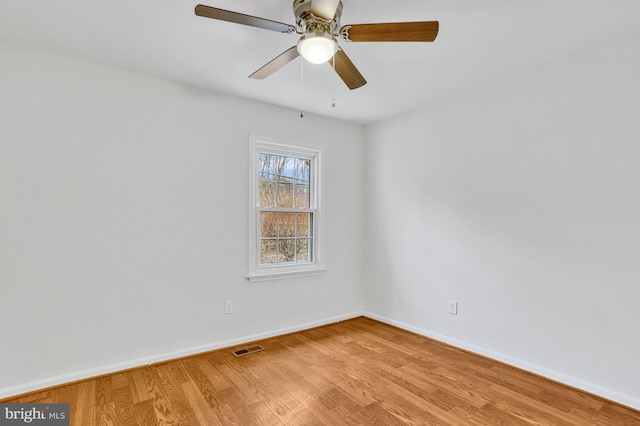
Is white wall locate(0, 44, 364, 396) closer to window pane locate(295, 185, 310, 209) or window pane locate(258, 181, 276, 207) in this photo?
window pane locate(258, 181, 276, 207)

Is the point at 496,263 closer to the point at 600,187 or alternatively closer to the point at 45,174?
the point at 600,187

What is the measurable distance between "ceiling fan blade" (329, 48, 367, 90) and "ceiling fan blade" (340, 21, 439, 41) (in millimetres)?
135

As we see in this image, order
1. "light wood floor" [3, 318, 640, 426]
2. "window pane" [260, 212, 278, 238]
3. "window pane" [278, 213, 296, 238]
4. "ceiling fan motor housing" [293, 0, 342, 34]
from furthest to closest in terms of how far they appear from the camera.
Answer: "window pane" [278, 213, 296, 238], "window pane" [260, 212, 278, 238], "light wood floor" [3, 318, 640, 426], "ceiling fan motor housing" [293, 0, 342, 34]

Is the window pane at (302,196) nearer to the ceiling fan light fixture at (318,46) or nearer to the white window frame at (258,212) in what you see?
the white window frame at (258,212)

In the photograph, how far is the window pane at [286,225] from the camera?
11.8ft

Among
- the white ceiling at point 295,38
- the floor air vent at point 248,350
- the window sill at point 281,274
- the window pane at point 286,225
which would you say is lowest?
the floor air vent at point 248,350

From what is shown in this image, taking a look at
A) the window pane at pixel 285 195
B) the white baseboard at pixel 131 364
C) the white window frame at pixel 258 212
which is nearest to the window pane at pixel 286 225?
the window pane at pixel 285 195

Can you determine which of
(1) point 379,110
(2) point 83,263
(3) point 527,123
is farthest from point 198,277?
(3) point 527,123

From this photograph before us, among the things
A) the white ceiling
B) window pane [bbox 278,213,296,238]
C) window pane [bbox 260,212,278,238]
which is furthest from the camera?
window pane [bbox 278,213,296,238]

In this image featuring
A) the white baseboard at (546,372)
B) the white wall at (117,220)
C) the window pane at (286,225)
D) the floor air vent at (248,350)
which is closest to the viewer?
the white baseboard at (546,372)

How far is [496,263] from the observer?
287cm

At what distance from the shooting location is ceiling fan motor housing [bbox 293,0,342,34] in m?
1.66

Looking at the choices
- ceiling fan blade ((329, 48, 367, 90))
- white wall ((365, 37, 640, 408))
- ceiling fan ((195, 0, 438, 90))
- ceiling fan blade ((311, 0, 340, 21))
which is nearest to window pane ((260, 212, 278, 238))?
white wall ((365, 37, 640, 408))

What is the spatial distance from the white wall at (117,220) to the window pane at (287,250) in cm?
30
